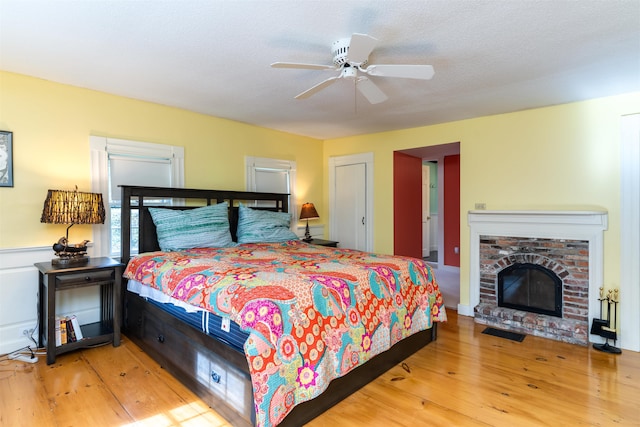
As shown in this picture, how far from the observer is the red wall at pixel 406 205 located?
491 cm

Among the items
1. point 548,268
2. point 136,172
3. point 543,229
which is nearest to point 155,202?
point 136,172

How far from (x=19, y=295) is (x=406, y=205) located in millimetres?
4520

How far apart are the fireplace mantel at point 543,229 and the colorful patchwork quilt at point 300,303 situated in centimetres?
122

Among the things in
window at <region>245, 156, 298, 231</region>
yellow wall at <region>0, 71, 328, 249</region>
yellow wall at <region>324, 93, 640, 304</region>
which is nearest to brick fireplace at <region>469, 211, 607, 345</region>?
yellow wall at <region>324, 93, 640, 304</region>

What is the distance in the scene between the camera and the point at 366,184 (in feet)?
16.7

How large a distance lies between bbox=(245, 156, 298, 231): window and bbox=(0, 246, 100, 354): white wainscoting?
7.56 ft

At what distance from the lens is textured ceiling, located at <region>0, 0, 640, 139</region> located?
190cm

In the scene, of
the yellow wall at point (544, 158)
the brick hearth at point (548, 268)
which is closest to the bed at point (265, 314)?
the brick hearth at point (548, 268)

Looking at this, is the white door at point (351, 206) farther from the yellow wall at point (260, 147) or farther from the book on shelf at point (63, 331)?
the book on shelf at point (63, 331)

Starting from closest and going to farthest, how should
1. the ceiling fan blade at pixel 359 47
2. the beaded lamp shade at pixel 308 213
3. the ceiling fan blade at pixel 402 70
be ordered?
1. the ceiling fan blade at pixel 359 47
2. the ceiling fan blade at pixel 402 70
3. the beaded lamp shade at pixel 308 213

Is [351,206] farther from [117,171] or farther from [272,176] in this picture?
[117,171]

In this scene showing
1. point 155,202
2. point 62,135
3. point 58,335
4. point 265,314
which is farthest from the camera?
point 155,202

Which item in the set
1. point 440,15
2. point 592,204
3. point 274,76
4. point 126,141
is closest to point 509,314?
point 592,204

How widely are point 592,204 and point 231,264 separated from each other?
11.2 ft
